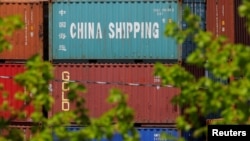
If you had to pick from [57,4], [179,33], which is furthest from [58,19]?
[179,33]

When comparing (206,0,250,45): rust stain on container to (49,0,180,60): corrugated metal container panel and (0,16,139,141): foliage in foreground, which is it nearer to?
(49,0,180,60): corrugated metal container panel

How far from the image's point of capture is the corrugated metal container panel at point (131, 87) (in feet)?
98.3

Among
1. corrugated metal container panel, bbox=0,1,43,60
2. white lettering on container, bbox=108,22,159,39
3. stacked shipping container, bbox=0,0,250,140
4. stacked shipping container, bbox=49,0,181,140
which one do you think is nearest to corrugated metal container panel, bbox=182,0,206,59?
stacked shipping container, bbox=0,0,250,140

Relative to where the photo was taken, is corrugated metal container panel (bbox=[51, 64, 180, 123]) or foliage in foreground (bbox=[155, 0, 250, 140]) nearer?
foliage in foreground (bbox=[155, 0, 250, 140])

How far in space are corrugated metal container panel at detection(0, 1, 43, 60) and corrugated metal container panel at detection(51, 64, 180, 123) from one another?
61.5 inches

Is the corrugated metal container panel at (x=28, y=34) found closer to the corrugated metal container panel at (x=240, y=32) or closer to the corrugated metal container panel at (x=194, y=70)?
the corrugated metal container panel at (x=194, y=70)

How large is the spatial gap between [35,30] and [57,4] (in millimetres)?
1596

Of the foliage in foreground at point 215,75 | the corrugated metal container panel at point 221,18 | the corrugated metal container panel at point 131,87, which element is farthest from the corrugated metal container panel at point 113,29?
the foliage in foreground at point 215,75

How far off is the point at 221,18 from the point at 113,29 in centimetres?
502

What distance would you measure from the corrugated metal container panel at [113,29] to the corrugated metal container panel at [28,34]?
0.61 meters

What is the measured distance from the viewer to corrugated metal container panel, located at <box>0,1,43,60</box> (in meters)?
30.8

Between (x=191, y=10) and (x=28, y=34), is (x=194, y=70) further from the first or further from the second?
(x=28, y=34)

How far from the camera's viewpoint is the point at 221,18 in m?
30.7

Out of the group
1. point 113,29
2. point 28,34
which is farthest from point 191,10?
point 28,34
